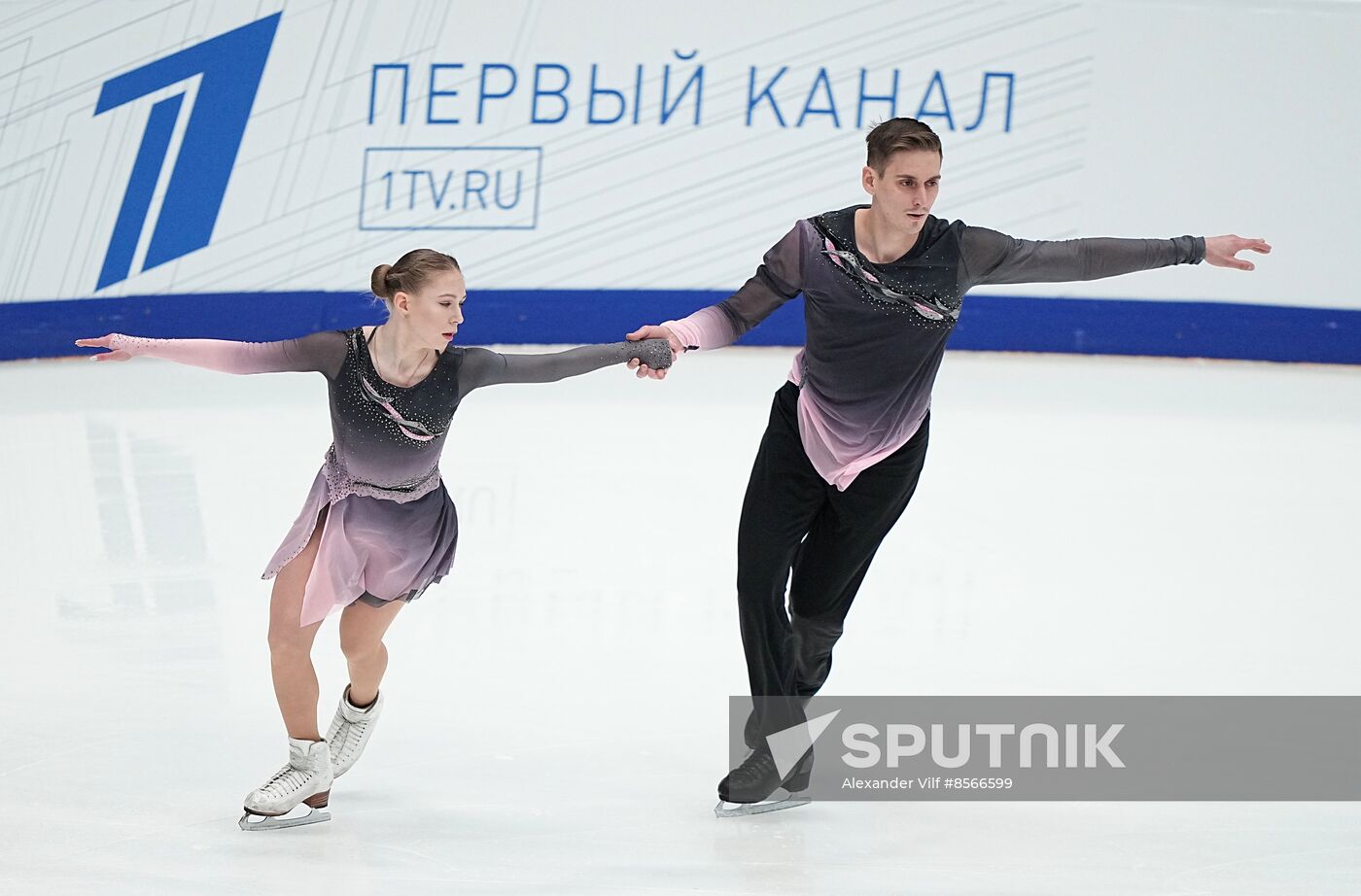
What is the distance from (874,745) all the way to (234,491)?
3.42m

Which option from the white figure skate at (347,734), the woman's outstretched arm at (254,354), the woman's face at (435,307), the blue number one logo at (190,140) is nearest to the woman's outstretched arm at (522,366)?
the woman's face at (435,307)

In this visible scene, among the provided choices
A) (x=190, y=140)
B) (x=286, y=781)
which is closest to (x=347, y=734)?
(x=286, y=781)

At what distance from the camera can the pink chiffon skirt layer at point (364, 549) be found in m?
3.26

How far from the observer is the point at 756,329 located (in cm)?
1071

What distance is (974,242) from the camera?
3441 millimetres

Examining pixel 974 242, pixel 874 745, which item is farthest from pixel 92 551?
pixel 974 242

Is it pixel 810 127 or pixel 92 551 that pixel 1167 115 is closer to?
pixel 810 127

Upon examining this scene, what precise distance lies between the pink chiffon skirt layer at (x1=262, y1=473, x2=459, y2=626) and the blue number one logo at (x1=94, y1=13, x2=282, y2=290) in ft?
22.8

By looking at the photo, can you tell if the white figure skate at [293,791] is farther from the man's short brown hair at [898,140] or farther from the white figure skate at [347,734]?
the man's short brown hair at [898,140]

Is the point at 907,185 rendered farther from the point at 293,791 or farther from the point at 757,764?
the point at 293,791

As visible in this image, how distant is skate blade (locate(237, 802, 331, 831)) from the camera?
3289 mm

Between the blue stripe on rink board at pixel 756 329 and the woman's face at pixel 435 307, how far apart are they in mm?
6988

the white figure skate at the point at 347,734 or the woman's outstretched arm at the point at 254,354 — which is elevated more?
the woman's outstretched arm at the point at 254,354

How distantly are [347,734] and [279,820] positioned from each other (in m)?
0.25
